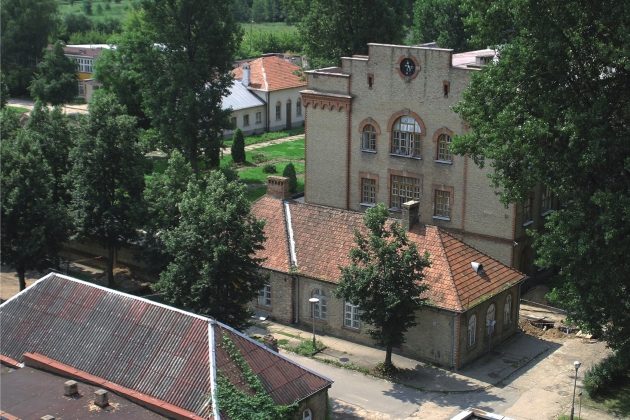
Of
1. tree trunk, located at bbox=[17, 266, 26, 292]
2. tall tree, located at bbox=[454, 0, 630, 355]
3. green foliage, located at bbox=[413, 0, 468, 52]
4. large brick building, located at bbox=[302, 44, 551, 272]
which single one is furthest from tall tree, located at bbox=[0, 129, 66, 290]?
green foliage, located at bbox=[413, 0, 468, 52]

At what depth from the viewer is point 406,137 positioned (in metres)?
49.3

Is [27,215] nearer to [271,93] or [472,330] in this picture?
[472,330]

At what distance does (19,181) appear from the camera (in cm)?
4438

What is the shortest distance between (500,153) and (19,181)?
23.6m

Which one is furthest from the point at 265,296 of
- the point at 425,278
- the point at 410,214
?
the point at 425,278

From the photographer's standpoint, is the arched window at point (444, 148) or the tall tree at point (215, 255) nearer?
the tall tree at point (215, 255)

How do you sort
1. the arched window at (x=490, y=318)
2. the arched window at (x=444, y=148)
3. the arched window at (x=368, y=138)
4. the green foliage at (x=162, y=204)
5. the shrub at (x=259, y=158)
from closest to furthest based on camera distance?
the arched window at (x=490, y=318)
the green foliage at (x=162, y=204)
the arched window at (x=444, y=148)
the arched window at (x=368, y=138)
the shrub at (x=259, y=158)

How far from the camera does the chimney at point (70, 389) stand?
95.9 ft

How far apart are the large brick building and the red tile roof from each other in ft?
107

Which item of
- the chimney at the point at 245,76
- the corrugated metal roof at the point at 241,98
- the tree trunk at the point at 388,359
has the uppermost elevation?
the chimney at the point at 245,76

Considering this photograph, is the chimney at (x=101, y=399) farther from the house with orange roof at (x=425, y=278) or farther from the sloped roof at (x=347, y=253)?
the house with orange roof at (x=425, y=278)

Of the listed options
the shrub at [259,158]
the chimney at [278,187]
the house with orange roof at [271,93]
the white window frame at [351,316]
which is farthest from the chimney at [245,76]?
the white window frame at [351,316]

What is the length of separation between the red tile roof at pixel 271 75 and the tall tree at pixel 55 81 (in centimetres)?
1895

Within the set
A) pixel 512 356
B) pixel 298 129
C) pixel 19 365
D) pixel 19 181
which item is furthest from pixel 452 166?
pixel 298 129
